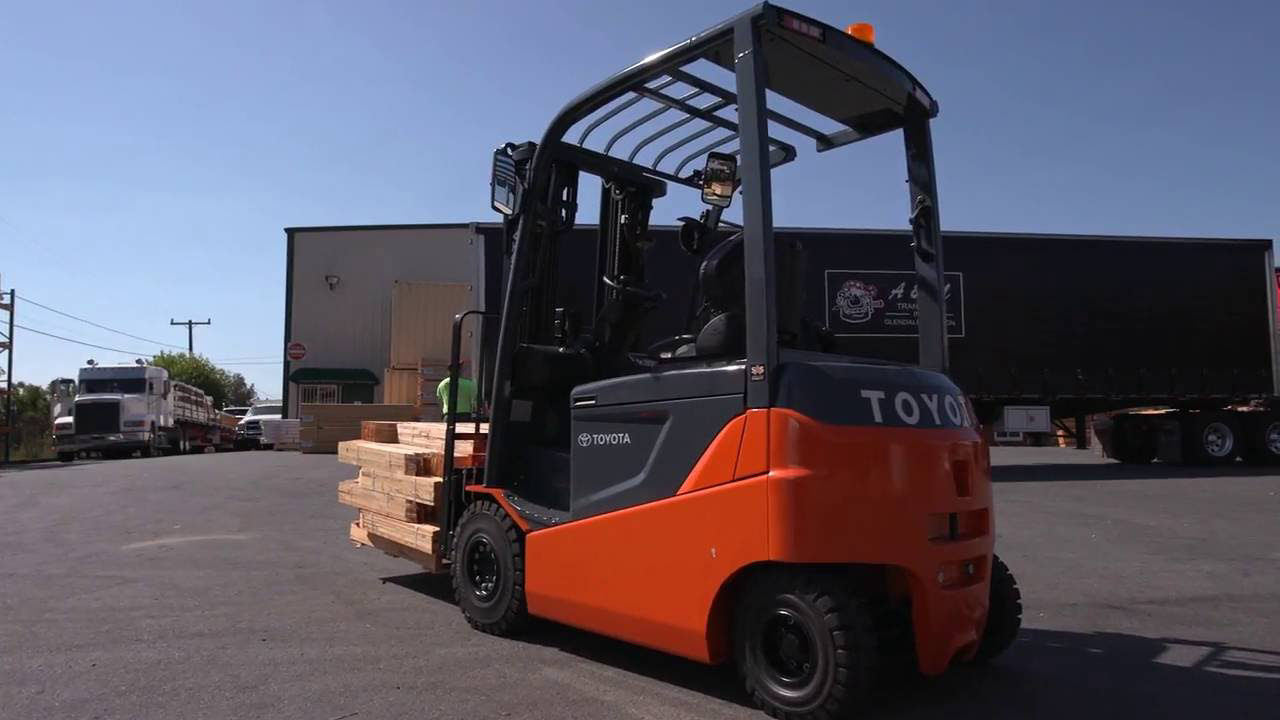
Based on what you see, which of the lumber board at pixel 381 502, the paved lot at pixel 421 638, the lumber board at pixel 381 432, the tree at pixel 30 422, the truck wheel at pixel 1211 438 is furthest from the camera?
the tree at pixel 30 422

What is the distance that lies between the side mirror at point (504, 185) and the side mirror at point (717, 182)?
154cm

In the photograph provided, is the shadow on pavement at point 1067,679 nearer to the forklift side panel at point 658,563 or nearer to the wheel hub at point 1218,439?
the forklift side panel at point 658,563

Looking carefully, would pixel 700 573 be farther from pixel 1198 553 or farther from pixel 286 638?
pixel 1198 553

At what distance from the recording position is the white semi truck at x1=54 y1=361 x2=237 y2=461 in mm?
28469

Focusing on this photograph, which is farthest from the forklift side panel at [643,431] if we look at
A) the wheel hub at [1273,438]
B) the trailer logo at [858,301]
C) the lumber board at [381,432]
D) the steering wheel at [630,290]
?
the wheel hub at [1273,438]

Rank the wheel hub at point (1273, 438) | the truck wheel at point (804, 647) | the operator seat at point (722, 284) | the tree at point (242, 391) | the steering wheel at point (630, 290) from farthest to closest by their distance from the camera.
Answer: the tree at point (242, 391) < the wheel hub at point (1273, 438) < the steering wheel at point (630, 290) < the operator seat at point (722, 284) < the truck wheel at point (804, 647)

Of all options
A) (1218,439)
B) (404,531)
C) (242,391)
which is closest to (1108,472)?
(1218,439)

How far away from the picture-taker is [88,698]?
4.07 meters

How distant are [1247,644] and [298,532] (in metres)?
8.20

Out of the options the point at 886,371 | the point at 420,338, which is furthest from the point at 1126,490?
the point at 420,338

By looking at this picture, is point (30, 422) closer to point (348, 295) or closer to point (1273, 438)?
point (348, 295)

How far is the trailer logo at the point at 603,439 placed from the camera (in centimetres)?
436

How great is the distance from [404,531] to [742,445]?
3.13 meters

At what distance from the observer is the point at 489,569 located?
5.21m
